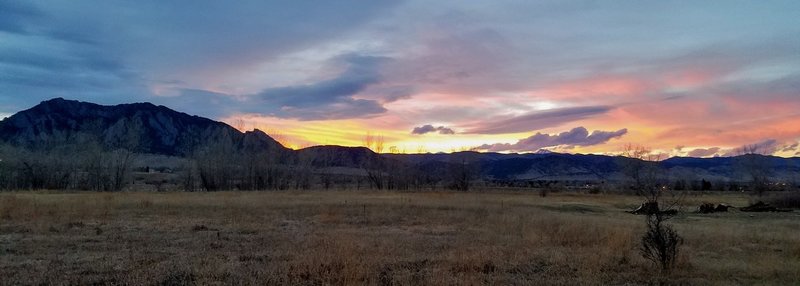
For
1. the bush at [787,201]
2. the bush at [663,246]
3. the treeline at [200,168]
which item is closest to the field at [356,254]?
the bush at [663,246]

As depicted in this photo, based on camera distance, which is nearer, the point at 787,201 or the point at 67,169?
the point at 787,201

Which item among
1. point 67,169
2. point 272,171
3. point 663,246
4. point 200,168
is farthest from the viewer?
point 272,171

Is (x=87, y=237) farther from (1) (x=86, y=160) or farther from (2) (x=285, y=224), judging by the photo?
(1) (x=86, y=160)

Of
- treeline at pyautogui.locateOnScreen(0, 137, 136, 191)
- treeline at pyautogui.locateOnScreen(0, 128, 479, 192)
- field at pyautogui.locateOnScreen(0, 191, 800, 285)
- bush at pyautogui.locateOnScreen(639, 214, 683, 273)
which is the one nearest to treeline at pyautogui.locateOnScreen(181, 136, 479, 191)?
treeline at pyautogui.locateOnScreen(0, 128, 479, 192)

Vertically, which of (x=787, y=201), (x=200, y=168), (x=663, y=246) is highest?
(x=200, y=168)

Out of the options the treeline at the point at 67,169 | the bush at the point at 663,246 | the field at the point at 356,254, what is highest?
the treeline at the point at 67,169

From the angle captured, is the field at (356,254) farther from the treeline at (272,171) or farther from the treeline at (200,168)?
the treeline at (272,171)

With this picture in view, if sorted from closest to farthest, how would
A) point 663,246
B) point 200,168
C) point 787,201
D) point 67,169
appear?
point 663,246, point 787,201, point 67,169, point 200,168

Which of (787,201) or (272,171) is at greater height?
(272,171)

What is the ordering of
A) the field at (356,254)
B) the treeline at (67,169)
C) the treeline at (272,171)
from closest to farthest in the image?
the field at (356,254) → the treeline at (67,169) → the treeline at (272,171)

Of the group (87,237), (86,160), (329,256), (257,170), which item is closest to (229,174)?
(257,170)

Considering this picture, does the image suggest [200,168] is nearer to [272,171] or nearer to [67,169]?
[272,171]

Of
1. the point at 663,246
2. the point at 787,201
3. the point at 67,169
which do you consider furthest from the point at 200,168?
the point at 663,246

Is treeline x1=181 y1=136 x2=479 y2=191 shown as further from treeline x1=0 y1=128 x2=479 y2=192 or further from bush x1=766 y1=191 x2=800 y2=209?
bush x1=766 y1=191 x2=800 y2=209
